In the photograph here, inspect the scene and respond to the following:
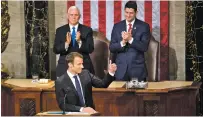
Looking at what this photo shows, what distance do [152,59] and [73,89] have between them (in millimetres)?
2581

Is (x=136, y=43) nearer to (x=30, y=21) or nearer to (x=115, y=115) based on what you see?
(x=115, y=115)

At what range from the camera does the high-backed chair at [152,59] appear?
1113 centimetres

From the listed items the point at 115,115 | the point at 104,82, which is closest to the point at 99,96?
the point at 115,115

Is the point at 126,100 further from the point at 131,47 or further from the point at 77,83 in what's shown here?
the point at 77,83

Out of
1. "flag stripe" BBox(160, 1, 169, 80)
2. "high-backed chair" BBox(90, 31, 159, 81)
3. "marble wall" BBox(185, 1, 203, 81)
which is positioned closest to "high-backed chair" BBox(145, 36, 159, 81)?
"high-backed chair" BBox(90, 31, 159, 81)

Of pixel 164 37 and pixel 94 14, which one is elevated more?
pixel 94 14

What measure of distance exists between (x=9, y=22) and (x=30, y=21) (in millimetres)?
327

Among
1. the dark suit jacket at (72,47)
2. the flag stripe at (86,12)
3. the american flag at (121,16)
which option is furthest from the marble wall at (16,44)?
the dark suit jacket at (72,47)

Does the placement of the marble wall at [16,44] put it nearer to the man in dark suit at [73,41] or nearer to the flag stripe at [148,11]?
the man in dark suit at [73,41]

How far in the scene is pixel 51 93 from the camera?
10133 millimetres

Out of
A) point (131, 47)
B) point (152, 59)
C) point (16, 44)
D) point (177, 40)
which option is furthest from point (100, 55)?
point (16, 44)

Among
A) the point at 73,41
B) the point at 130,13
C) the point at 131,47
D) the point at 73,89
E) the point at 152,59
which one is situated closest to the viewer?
the point at 73,89

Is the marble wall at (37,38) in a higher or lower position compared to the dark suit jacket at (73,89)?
higher

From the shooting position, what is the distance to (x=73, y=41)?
406 inches
